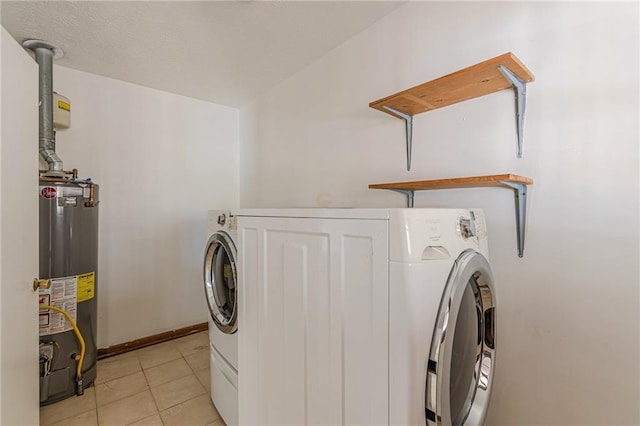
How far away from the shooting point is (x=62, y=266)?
189cm

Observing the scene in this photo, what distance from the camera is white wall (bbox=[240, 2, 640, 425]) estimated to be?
1.02 meters

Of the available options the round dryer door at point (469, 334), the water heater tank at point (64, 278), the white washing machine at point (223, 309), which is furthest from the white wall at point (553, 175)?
the water heater tank at point (64, 278)

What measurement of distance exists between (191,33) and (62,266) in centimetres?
173

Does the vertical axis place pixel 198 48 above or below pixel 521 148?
above

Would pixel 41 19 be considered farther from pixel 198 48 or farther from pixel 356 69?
pixel 356 69

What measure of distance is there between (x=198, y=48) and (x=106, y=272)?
2006 millimetres

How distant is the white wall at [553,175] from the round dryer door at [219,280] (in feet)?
3.69

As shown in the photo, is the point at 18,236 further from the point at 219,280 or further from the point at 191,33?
the point at 191,33

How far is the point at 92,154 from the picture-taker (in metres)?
2.46

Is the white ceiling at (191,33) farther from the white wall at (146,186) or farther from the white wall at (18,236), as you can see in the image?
the white wall at (18,236)

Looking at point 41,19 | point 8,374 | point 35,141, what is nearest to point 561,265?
point 8,374

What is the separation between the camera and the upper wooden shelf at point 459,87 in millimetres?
1095

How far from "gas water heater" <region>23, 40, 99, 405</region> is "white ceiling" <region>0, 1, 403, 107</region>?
0.28 m

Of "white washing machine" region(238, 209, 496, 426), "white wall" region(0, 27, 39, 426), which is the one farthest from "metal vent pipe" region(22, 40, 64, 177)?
"white washing machine" region(238, 209, 496, 426)
